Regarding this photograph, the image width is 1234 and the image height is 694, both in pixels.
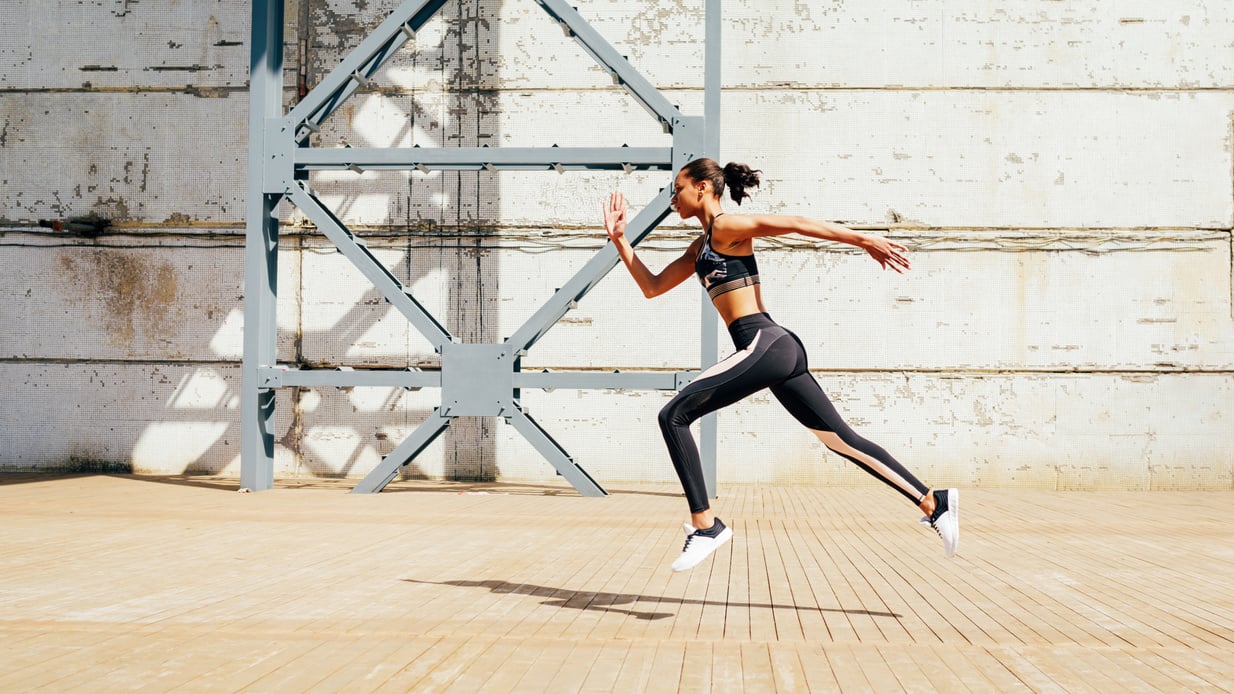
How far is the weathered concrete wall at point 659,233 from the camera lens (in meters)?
11.5

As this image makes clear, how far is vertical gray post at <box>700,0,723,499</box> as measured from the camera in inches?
396

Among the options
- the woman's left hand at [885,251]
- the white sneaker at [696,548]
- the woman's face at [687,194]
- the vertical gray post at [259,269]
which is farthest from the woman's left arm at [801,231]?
the vertical gray post at [259,269]

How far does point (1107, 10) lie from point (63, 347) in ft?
39.2

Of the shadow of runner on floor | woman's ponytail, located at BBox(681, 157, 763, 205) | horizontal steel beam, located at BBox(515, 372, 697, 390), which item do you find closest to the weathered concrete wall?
horizontal steel beam, located at BBox(515, 372, 697, 390)

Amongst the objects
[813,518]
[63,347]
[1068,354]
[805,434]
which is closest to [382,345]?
[63,347]

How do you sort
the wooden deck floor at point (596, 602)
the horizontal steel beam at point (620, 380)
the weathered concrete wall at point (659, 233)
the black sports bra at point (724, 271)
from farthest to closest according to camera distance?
the weathered concrete wall at point (659, 233), the horizontal steel beam at point (620, 380), the black sports bra at point (724, 271), the wooden deck floor at point (596, 602)

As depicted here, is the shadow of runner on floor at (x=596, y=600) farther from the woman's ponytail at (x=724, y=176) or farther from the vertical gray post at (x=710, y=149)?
the vertical gray post at (x=710, y=149)

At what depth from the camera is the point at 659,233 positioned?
38.5ft

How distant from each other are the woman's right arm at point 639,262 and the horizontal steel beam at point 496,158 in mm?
4909

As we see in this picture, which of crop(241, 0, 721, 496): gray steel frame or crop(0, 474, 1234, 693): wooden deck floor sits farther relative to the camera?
crop(241, 0, 721, 496): gray steel frame

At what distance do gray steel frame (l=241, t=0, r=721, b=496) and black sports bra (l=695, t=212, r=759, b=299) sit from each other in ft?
16.1

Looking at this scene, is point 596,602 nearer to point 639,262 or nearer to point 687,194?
point 639,262

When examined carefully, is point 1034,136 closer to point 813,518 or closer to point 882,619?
point 813,518

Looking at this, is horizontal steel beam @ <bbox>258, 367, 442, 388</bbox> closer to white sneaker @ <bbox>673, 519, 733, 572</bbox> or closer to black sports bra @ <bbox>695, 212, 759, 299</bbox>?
black sports bra @ <bbox>695, 212, 759, 299</bbox>
